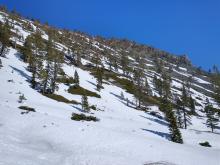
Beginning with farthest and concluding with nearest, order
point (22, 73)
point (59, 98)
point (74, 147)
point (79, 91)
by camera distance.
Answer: point (79, 91), point (22, 73), point (59, 98), point (74, 147)

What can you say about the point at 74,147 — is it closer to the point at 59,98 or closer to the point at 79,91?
the point at 59,98

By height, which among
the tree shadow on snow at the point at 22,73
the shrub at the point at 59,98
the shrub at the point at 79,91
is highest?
the tree shadow on snow at the point at 22,73

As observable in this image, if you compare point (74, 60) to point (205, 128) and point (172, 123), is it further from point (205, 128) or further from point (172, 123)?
point (172, 123)

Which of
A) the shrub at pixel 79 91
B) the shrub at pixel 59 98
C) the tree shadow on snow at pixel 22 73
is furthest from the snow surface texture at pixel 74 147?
the shrub at pixel 79 91

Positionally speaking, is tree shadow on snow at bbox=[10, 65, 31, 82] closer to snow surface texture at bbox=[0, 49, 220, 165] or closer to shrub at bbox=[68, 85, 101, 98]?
shrub at bbox=[68, 85, 101, 98]

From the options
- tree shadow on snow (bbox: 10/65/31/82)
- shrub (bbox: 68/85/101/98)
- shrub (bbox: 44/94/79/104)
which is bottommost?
shrub (bbox: 44/94/79/104)

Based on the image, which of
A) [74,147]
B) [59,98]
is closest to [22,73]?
[59,98]

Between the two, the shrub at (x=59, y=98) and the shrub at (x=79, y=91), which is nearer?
the shrub at (x=59, y=98)

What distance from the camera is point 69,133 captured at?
3125 centimetres

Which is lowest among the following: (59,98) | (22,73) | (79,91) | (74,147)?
(74,147)

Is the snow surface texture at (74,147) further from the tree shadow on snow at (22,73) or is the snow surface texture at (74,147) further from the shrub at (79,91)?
the shrub at (79,91)

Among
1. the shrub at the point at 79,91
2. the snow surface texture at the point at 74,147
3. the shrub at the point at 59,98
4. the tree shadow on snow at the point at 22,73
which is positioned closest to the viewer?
the snow surface texture at the point at 74,147

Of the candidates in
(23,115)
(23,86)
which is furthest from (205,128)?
(23,115)

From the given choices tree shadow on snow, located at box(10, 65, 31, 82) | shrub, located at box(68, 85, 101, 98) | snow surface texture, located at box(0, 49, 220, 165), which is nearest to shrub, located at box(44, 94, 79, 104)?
shrub, located at box(68, 85, 101, 98)
